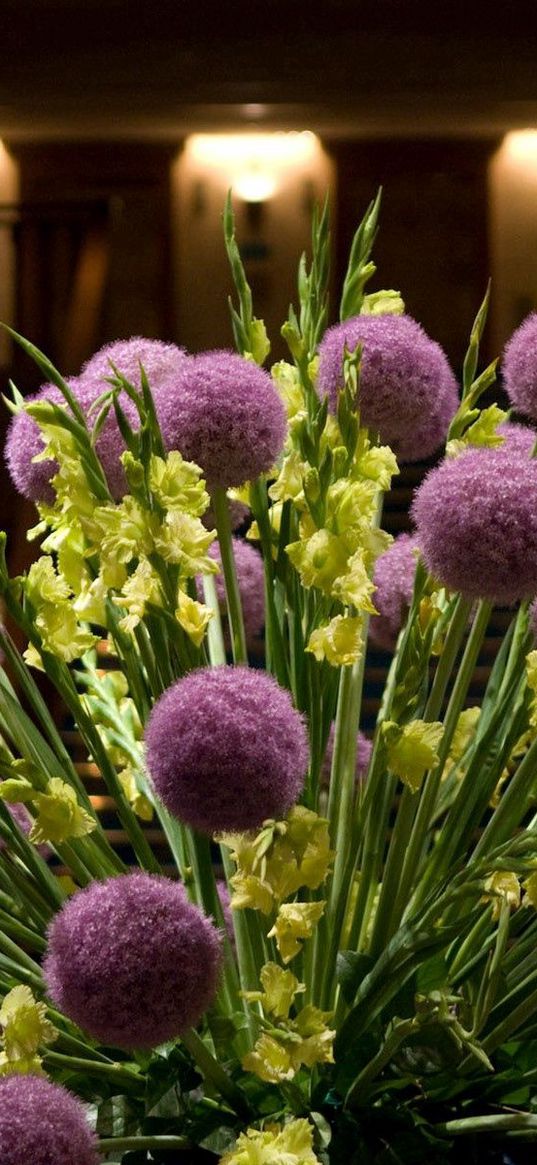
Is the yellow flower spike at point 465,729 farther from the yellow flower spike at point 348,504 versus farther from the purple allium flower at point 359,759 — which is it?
the yellow flower spike at point 348,504

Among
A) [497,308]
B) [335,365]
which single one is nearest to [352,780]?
[335,365]

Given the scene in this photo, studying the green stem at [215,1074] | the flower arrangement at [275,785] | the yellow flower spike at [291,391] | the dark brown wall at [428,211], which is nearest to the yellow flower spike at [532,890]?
the flower arrangement at [275,785]

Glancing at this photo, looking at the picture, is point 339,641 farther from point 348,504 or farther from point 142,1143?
point 142,1143

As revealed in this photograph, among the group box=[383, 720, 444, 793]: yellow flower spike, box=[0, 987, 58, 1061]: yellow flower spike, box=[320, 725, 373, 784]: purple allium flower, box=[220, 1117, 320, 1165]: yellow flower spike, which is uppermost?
box=[383, 720, 444, 793]: yellow flower spike

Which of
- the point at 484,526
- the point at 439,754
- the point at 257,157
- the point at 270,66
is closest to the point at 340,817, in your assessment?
the point at 439,754

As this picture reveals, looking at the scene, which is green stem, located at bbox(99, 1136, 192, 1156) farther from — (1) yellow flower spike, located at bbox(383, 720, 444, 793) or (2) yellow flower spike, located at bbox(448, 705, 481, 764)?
(2) yellow flower spike, located at bbox(448, 705, 481, 764)

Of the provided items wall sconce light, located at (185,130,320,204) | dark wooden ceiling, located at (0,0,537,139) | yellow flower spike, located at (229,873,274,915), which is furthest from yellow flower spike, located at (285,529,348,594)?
wall sconce light, located at (185,130,320,204)

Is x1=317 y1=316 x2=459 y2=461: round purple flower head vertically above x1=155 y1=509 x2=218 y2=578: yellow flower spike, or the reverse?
x1=317 y1=316 x2=459 y2=461: round purple flower head

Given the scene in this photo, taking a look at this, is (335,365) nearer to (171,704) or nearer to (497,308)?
(171,704)
